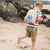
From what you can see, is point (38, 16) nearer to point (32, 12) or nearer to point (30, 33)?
point (32, 12)

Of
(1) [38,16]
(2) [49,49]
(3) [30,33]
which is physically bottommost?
(2) [49,49]

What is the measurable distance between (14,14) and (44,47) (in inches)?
220

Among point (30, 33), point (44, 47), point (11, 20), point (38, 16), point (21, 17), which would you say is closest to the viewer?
point (38, 16)

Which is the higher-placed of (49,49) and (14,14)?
(14,14)

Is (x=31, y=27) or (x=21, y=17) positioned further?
(x=21, y=17)

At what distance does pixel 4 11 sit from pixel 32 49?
5.75 meters

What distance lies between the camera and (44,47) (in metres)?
4.57

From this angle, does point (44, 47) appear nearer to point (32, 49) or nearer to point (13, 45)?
point (32, 49)

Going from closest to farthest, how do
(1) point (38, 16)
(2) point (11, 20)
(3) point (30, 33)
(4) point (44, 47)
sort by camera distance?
(1) point (38, 16)
(3) point (30, 33)
(4) point (44, 47)
(2) point (11, 20)

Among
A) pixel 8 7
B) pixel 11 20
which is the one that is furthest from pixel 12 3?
pixel 11 20

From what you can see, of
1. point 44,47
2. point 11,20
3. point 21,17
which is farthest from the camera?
point 21,17

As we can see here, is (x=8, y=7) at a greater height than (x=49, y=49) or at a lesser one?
greater

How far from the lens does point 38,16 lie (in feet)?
13.1

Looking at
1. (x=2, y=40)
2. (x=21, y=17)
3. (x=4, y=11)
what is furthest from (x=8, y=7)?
(x=2, y=40)
